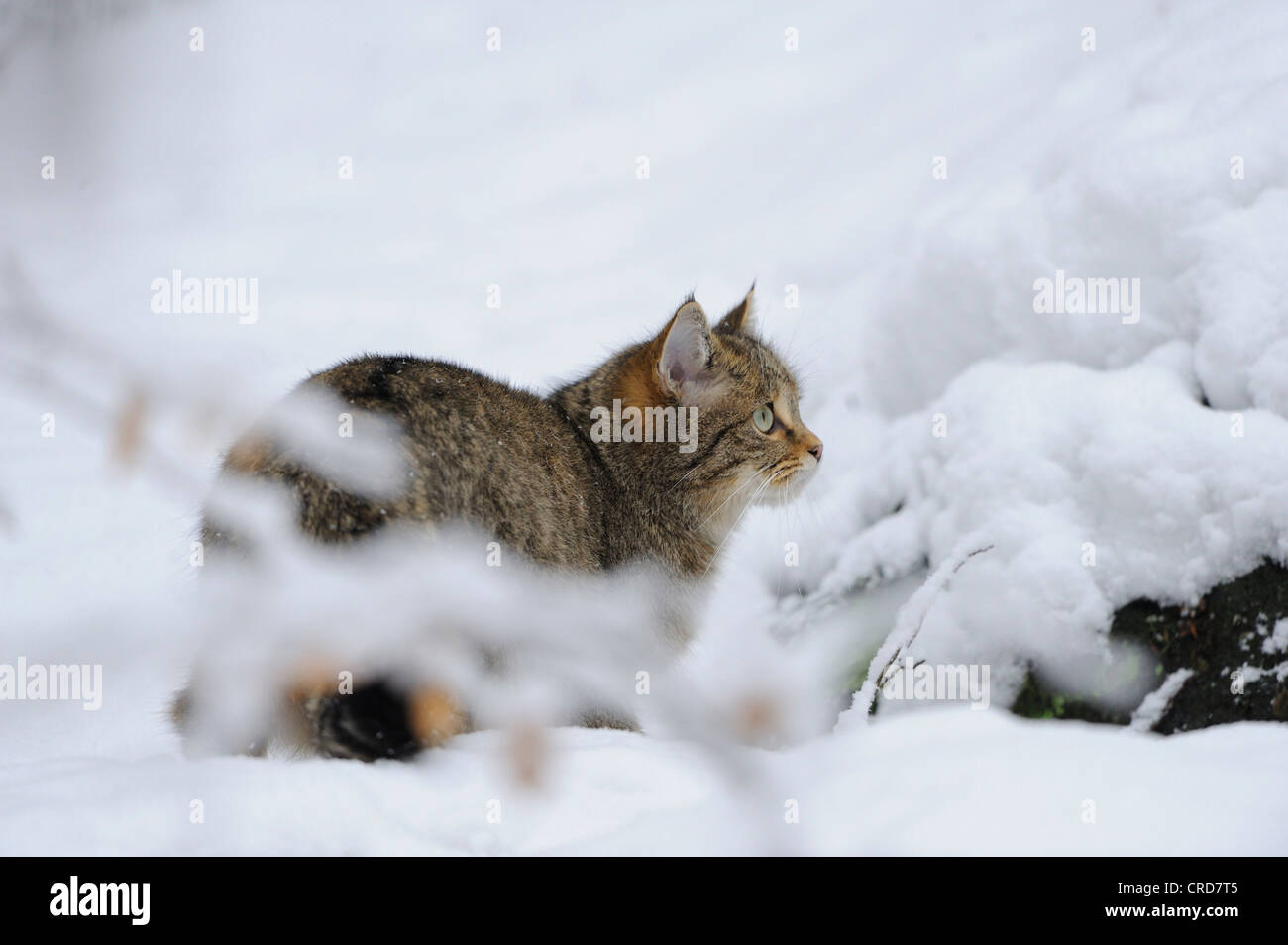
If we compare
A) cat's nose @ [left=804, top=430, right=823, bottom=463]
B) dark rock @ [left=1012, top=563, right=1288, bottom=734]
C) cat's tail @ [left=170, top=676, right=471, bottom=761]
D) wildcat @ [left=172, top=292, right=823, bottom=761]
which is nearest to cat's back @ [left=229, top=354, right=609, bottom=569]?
wildcat @ [left=172, top=292, right=823, bottom=761]

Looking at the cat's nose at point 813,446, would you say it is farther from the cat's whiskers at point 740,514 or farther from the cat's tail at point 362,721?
the cat's tail at point 362,721

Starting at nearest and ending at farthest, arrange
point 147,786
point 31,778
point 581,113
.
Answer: point 147,786 → point 31,778 → point 581,113

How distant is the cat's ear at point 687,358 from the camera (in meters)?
4.32

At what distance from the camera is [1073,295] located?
17.1ft

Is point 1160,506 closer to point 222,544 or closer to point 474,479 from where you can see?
point 474,479

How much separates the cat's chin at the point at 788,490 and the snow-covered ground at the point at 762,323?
743mm

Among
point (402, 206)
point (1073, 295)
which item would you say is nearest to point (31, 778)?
point (1073, 295)

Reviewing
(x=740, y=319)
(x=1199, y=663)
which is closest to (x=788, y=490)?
(x=740, y=319)

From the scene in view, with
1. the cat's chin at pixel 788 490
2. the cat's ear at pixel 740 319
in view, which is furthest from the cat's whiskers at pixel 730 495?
the cat's ear at pixel 740 319

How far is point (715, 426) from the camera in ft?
15.0
